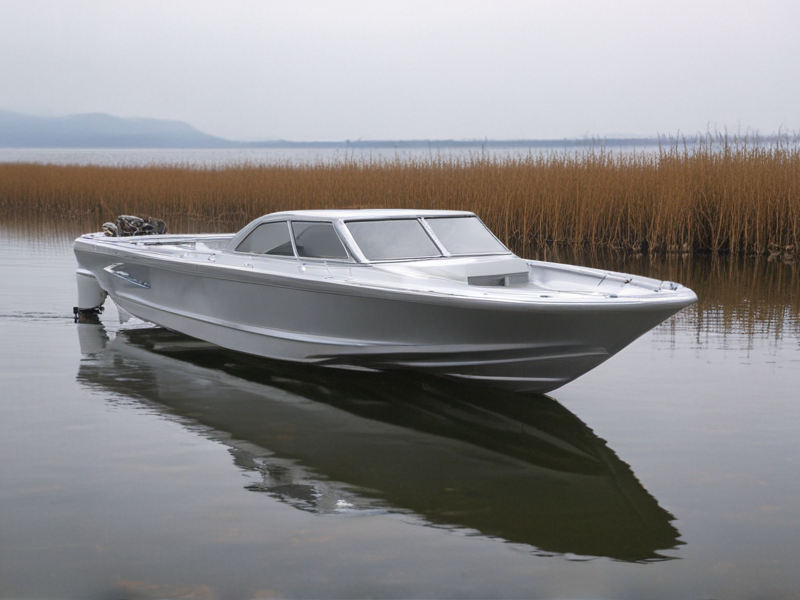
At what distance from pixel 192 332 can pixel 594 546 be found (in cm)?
458

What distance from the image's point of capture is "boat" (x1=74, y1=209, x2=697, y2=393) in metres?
5.04

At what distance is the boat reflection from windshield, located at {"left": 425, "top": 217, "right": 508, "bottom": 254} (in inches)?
38.5

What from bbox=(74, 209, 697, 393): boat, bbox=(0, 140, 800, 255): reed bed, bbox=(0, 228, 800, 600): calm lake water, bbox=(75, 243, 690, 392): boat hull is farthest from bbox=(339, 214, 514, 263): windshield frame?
bbox=(0, 140, 800, 255): reed bed

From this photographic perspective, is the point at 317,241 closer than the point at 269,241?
Yes

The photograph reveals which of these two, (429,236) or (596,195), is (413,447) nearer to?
(429,236)

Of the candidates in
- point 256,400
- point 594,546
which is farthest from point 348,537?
point 256,400

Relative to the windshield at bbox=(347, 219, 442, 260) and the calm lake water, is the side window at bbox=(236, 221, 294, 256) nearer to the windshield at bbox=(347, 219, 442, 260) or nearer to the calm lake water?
the windshield at bbox=(347, 219, 442, 260)

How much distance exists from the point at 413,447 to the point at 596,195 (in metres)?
10.7

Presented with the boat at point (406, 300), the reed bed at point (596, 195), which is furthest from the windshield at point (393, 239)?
the reed bed at point (596, 195)

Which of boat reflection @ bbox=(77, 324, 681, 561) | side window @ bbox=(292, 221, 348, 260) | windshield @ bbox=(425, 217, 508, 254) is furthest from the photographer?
windshield @ bbox=(425, 217, 508, 254)

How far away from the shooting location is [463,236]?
6309 mm

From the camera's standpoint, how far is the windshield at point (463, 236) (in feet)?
20.2

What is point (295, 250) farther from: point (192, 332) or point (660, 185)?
point (660, 185)

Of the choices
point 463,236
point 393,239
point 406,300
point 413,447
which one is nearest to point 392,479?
point 413,447
